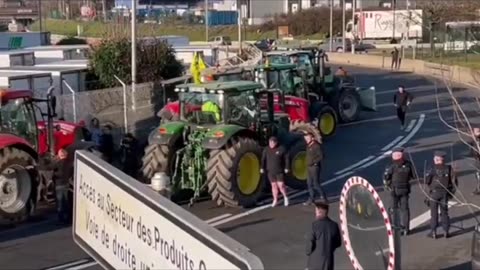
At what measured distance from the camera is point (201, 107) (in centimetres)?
1872

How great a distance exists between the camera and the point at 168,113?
75.6ft

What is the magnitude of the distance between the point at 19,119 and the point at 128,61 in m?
14.5

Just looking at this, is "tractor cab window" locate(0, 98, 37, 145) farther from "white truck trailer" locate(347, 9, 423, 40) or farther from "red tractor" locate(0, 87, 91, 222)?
"white truck trailer" locate(347, 9, 423, 40)

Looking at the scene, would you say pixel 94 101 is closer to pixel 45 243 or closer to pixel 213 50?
pixel 45 243

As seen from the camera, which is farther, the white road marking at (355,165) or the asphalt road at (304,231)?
the white road marking at (355,165)

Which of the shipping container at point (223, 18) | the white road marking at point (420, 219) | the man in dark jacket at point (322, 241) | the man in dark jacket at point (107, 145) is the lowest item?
the white road marking at point (420, 219)

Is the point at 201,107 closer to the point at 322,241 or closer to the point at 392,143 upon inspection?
the point at 322,241

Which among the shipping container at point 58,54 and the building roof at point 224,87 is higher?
the building roof at point 224,87

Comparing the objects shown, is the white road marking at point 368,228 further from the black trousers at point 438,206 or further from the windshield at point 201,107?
the windshield at point 201,107

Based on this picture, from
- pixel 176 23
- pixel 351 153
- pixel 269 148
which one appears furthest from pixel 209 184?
pixel 176 23

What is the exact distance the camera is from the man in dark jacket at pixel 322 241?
10.7m

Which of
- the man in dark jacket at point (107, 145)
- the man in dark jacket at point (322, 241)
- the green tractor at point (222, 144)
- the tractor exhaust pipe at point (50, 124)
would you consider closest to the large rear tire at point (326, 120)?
the green tractor at point (222, 144)

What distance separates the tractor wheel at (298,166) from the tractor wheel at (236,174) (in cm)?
115

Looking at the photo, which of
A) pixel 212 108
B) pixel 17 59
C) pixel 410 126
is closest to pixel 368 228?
pixel 212 108
